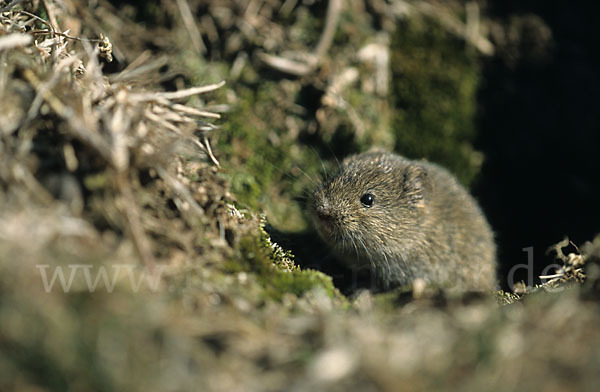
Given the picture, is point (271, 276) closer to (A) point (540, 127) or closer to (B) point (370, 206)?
(B) point (370, 206)

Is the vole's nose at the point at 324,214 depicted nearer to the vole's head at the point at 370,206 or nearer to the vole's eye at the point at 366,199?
the vole's head at the point at 370,206

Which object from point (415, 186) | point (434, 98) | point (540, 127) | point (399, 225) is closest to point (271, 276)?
point (399, 225)

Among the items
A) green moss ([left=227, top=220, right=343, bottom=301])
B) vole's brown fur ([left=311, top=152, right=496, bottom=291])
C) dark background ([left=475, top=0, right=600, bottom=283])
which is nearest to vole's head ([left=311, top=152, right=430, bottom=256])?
vole's brown fur ([left=311, top=152, right=496, bottom=291])

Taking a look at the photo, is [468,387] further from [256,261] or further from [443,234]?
[443,234]

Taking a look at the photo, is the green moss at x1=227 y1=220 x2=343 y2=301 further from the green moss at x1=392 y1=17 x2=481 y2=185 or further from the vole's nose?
the green moss at x1=392 y1=17 x2=481 y2=185

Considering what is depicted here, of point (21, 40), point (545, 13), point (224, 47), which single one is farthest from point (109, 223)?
point (545, 13)
